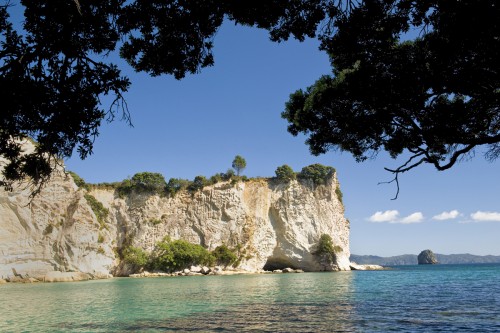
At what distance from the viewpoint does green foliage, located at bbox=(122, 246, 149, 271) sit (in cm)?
5931

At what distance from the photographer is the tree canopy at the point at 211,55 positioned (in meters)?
7.13

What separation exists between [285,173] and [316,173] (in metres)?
6.59

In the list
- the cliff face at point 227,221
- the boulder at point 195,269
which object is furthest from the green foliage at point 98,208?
the boulder at point 195,269

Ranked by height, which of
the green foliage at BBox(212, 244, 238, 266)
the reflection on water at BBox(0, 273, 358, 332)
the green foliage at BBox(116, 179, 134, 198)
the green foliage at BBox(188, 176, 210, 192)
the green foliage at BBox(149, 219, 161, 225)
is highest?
the green foliage at BBox(188, 176, 210, 192)

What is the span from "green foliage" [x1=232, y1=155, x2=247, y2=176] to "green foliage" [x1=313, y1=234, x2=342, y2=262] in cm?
→ 2102

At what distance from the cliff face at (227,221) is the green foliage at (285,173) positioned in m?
1.23

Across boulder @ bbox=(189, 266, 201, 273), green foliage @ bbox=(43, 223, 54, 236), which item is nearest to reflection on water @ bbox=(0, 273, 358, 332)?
green foliage @ bbox=(43, 223, 54, 236)

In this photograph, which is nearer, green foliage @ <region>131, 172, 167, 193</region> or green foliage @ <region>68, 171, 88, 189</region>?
green foliage @ <region>68, 171, 88, 189</region>

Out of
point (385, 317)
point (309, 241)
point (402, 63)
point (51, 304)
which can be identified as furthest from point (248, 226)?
point (402, 63)

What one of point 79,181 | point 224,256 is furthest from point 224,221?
point 79,181

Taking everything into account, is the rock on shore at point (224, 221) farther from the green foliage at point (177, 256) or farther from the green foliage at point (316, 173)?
the green foliage at point (177, 256)

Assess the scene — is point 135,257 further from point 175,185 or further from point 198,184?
point 198,184

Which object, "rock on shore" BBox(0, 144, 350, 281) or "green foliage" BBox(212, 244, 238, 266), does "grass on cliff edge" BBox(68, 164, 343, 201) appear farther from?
"green foliage" BBox(212, 244, 238, 266)

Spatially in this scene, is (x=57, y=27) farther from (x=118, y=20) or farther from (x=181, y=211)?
(x=181, y=211)
